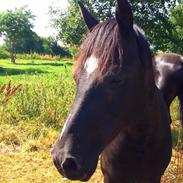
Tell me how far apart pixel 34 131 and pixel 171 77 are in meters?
2.88

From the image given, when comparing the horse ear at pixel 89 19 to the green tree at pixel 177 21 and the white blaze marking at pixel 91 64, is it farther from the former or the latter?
the green tree at pixel 177 21

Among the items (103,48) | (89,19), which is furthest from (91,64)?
(89,19)

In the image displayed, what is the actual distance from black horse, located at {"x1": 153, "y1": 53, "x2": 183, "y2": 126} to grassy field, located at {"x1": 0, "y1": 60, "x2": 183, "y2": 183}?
42 centimetres

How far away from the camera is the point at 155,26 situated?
25.2ft

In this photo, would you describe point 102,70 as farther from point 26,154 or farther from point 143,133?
point 26,154

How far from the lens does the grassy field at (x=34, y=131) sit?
4645mm

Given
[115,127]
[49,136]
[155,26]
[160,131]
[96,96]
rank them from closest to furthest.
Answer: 1. [96,96]
2. [115,127]
3. [160,131]
4. [49,136]
5. [155,26]

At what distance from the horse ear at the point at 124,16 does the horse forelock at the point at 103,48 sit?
0.12ft

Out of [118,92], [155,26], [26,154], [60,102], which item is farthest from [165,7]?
[118,92]

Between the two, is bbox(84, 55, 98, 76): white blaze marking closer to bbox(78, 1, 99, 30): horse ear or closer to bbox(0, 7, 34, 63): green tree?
bbox(78, 1, 99, 30): horse ear

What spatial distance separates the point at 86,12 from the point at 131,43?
42 cm

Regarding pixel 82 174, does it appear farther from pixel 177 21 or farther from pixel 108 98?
pixel 177 21

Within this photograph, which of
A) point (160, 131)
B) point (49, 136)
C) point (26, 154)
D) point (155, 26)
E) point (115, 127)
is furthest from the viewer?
point (155, 26)

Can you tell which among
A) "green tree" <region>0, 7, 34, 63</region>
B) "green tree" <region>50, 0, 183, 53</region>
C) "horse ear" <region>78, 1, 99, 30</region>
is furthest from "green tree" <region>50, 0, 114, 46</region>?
→ "green tree" <region>0, 7, 34, 63</region>
